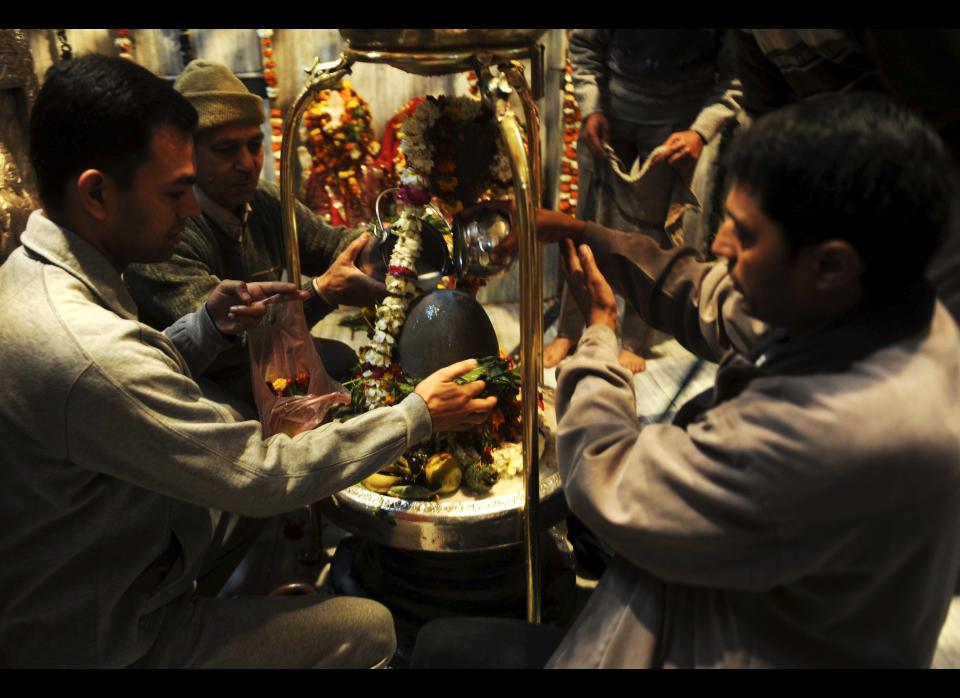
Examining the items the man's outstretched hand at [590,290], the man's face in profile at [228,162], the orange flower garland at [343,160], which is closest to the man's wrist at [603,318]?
the man's outstretched hand at [590,290]

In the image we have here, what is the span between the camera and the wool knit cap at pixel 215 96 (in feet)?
8.18

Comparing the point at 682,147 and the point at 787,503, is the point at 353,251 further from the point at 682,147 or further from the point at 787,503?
the point at 787,503

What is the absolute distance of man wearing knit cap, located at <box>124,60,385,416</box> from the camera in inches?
95.3

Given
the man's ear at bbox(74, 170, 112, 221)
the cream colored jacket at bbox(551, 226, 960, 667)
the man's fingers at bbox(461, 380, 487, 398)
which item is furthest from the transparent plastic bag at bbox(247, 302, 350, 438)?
the cream colored jacket at bbox(551, 226, 960, 667)

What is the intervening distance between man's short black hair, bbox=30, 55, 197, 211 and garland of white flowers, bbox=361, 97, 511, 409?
653mm

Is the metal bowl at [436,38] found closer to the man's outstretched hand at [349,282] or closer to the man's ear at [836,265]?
the man's ear at [836,265]

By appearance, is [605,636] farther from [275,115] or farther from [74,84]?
[275,115]

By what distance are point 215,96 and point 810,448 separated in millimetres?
2121

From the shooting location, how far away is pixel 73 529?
1.48 m

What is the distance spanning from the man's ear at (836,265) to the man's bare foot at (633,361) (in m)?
2.48

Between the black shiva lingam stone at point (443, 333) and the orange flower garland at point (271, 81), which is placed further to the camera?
the orange flower garland at point (271, 81)

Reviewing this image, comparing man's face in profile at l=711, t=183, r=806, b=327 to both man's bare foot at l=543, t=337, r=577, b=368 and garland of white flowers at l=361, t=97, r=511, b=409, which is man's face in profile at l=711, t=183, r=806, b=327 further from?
man's bare foot at l=543, t=337, r=577, b=368

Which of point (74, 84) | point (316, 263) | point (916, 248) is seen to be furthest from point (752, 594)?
point (316, 263)
